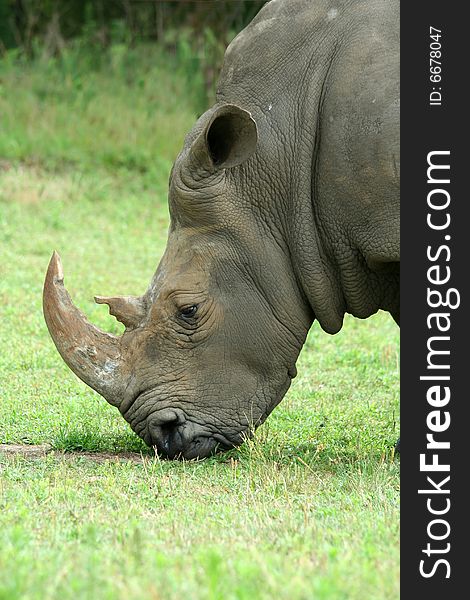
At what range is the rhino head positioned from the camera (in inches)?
273

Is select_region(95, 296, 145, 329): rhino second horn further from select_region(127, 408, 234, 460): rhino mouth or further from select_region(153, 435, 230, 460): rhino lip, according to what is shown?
select_region(153, 435, 230, 460): rhino lip

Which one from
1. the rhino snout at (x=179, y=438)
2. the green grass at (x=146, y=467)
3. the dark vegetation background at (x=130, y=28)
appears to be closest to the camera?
the green grass at (x=146, y=467)

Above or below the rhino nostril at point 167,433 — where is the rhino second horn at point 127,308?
above

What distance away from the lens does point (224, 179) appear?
6.92 meters

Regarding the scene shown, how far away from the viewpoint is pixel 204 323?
22.9ft

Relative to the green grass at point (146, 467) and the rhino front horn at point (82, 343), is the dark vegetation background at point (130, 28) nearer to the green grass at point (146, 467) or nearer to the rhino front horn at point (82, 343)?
the green grass at point (146, 467)

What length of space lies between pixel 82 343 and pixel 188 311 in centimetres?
61

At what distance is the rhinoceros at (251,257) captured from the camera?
671cm

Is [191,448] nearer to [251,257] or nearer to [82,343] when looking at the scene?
[82,343]

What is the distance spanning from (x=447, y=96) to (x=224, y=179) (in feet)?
4.19

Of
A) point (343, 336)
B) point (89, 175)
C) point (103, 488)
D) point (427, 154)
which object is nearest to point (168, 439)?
point (103, 488)

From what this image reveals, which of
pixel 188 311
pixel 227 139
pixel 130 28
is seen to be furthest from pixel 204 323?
pixel 130 28

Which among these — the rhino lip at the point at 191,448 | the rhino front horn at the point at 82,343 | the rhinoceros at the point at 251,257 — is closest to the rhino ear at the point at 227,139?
the rhinoceros at the point at 251,257

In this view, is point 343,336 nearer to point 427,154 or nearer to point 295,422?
point 295,422
